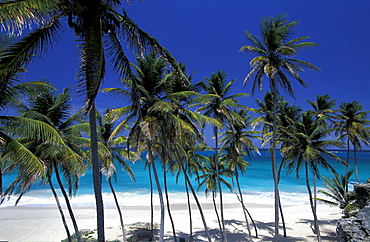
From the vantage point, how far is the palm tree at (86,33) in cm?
489

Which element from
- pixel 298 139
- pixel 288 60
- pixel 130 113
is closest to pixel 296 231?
pixel 298 139

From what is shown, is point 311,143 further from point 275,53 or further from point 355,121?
point 355,121

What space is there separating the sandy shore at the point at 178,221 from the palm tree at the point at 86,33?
557 inches

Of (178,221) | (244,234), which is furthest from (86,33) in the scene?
(178,221)

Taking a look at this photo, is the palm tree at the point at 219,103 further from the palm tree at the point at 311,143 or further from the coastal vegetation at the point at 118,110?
the palm tree at the point at 311,143

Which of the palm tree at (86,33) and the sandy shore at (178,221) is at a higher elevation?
the palm tree at (86,33)

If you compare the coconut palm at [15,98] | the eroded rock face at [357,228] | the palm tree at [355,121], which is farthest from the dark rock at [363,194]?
the palm tree at [355,121]

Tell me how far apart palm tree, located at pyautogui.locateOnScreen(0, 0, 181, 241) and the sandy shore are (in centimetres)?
1416

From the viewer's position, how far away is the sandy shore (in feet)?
56.5

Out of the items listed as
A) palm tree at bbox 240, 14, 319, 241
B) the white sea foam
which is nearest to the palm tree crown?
palm tree at bbox 240, 14, 319, 241

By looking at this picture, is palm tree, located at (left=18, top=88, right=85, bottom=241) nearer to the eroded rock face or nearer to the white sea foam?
the eroded rock face

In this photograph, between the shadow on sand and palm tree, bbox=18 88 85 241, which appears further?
the shadow on sand

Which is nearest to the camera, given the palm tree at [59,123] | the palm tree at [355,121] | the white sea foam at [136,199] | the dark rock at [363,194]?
the dark rock at [363,194]

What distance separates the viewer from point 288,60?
41.7 feet
